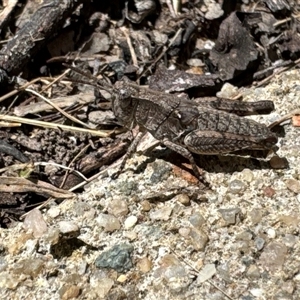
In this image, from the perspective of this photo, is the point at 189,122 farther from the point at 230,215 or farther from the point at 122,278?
the point at 122,278

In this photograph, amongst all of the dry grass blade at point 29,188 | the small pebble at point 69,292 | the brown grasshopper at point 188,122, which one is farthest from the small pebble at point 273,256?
the dry grass blade at point 29,188

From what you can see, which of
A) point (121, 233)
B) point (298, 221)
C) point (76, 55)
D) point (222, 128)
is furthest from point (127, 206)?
point (76, 55)

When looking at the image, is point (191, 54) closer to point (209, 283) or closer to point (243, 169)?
point (243, 169)

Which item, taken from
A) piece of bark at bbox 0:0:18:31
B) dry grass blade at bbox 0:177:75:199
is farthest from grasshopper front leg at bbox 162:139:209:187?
piece of bark at bbox 0:0:18:31

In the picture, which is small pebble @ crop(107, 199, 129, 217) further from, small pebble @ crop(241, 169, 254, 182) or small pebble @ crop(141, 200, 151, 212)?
small pebble @ crop(241, 169, 254, 182)

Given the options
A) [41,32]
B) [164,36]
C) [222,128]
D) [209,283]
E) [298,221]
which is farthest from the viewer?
[164,36]

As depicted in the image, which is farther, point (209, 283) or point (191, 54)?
point (191, 54)

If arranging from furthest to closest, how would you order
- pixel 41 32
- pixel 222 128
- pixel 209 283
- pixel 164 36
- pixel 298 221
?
pixel 164 36, pixel 41 32, pixel 222 128, pixel 298 221, pixel 209 283

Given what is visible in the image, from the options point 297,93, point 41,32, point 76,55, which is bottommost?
point 297,93

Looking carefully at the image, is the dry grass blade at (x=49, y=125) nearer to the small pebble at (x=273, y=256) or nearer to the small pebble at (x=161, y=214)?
the small pebble at (x=161, y=214)
